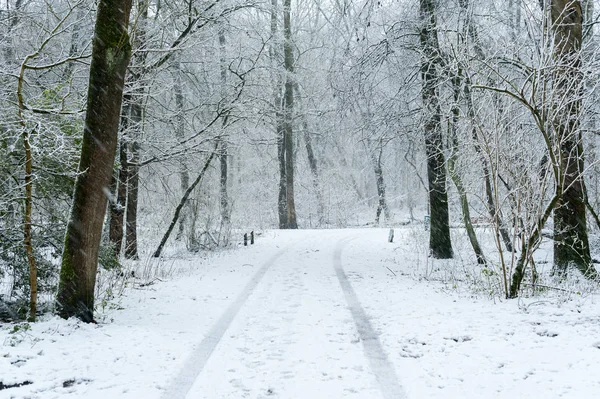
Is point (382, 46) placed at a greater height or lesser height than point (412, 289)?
greater

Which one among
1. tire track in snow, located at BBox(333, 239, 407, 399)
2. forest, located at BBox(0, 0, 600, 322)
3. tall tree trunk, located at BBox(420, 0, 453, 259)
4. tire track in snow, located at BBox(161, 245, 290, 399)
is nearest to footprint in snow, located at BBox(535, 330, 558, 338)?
forest, located at BBox(0, 0, 600, 322)

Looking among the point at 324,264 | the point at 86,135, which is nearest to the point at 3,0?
the point at 86,135

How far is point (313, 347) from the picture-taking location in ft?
17.5

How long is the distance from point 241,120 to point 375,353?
10.8 meters

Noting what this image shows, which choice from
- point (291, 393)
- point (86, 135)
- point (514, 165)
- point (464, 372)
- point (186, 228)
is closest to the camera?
point (291, 393)

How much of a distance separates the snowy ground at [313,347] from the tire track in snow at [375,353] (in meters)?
0.02

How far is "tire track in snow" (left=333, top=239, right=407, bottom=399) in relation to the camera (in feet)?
13.7

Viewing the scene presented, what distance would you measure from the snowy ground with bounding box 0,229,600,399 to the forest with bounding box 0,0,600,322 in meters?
0.87

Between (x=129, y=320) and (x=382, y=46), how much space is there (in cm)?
910

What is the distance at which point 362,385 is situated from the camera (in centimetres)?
426

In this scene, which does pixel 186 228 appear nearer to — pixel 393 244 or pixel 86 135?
pixel 393 244

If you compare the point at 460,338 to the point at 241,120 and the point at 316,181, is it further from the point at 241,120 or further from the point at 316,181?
the point at 316,181

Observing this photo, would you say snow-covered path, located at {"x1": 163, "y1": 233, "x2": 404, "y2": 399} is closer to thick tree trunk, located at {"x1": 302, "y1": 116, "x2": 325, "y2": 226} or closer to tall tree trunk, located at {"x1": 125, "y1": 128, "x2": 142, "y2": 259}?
tall tree trunk, located at {"x1": 125, "y1": 128, "x2": 142, "y2": 259}

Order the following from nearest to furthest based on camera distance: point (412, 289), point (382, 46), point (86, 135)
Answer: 1. point (86, 135)
2. point (412, 289)
3. point (382, 46)
